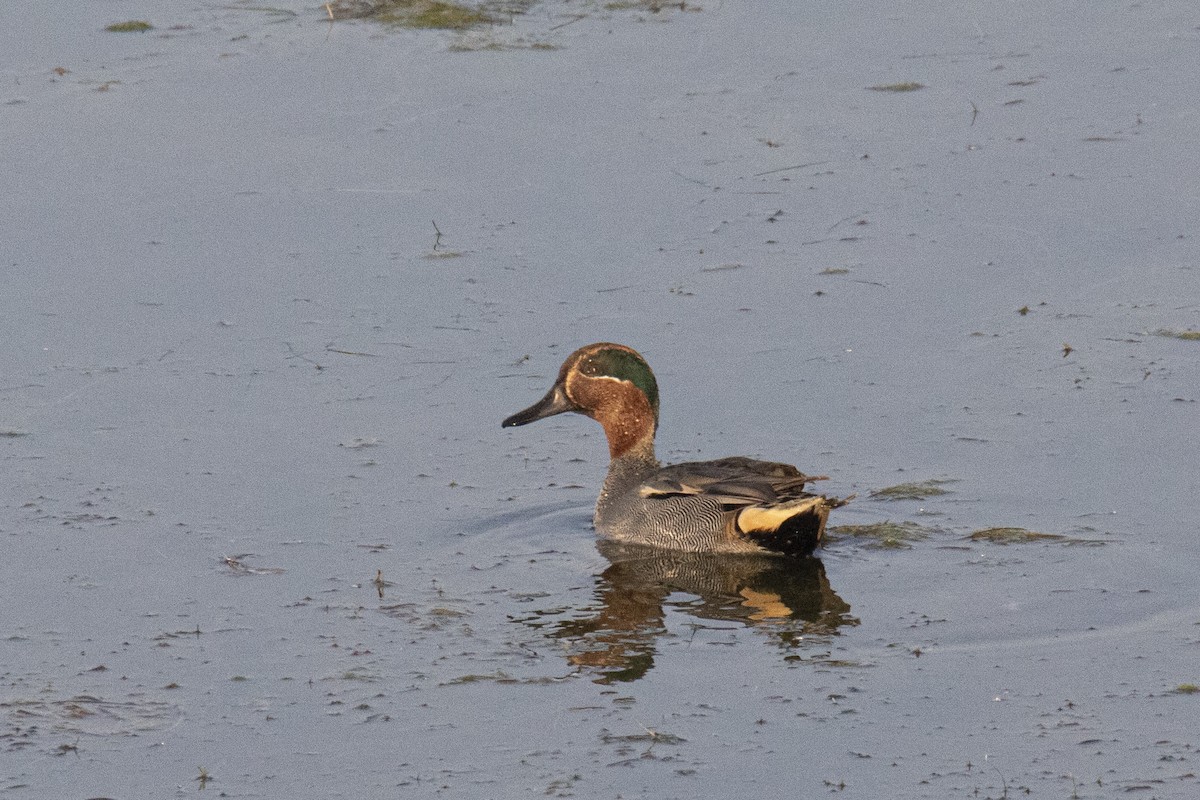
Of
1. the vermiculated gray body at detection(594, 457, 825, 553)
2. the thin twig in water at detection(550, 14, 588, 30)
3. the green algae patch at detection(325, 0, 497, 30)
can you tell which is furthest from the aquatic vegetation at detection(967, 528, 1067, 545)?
the green algae patch at detection(325, 0, 497, 30)

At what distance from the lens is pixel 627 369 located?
Result: 9539 millimetres

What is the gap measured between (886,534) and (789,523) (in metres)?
0.45

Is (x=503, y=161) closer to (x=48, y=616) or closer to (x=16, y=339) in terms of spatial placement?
(x=16, y=339)

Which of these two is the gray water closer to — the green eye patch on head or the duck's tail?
the duck's tail

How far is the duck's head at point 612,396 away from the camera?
376 inches

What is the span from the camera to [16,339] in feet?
35.8

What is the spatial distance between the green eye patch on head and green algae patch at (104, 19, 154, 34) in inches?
326

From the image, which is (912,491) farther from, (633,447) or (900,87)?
(900,87)

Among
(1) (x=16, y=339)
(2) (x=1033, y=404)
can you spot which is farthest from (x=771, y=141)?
(1) (x=16, y=339)

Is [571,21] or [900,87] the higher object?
[571,21]

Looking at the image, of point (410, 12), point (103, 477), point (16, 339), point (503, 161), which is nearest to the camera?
point (103, 477)

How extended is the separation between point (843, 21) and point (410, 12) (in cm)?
371

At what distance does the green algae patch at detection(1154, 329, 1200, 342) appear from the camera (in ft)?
34.3

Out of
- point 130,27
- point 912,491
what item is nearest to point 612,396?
point 912,491
